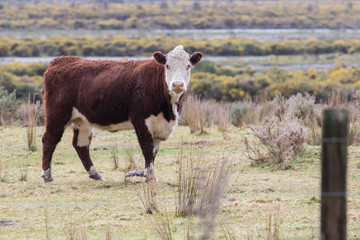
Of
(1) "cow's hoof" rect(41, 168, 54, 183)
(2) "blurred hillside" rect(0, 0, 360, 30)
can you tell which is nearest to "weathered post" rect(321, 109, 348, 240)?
(1) "cow's hoof" rect(41, 168, 54, 183)

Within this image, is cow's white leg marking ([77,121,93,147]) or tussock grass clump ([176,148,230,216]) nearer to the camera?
tussock grass clump ([176,148,230,216])

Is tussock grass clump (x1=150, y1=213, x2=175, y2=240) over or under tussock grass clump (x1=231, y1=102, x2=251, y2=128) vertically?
over

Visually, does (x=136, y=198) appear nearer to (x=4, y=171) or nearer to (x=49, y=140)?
(x=49, y=140)

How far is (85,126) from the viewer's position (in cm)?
1101

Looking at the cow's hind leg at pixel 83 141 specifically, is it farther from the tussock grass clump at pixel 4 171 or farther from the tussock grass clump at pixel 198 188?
the tussock grass clump at pixel 198 188

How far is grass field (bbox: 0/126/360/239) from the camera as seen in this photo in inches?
282

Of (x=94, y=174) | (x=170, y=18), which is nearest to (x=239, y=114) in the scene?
(x=94, y=174)

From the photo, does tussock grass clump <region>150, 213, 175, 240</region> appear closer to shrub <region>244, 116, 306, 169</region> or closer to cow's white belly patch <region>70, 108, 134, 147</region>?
cow's white belly patch <region>70, 108, 134, 147</region>

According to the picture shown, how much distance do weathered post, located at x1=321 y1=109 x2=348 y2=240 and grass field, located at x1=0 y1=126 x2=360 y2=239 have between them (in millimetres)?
1266

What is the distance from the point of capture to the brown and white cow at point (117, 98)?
1009 cm

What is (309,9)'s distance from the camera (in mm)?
94312

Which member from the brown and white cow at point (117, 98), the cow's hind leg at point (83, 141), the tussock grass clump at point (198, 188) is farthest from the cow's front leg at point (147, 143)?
the tussock grass clump at point (198, 188)

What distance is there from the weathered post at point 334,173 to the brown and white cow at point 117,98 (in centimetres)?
527

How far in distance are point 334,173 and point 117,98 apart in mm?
6126
